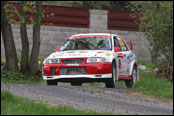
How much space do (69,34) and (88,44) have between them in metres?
10.00

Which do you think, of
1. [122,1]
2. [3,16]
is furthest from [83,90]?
[122,1]

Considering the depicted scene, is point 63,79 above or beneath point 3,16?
beneath

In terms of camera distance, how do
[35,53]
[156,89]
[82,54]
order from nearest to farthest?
[82,54] → [156,89] → [35,53]

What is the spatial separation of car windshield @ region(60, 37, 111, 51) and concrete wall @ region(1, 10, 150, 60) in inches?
368

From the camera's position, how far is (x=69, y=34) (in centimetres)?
2403

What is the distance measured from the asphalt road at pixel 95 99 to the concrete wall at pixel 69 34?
10880mm

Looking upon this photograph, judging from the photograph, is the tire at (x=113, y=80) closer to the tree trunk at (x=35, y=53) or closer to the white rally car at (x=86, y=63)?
the white rally car at (x=86, y=63)

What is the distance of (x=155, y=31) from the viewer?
60.2ft

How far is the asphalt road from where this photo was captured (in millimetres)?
9883

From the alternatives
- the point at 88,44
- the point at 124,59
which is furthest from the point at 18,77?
the point at 124,59

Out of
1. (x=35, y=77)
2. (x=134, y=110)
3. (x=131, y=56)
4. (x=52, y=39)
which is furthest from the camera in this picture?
(x=52, y=39)

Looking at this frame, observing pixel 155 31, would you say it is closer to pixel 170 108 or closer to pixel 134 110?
pixel 170 108

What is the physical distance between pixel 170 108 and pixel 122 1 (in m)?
23.6

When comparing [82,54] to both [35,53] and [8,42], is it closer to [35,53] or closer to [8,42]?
[35,53]
